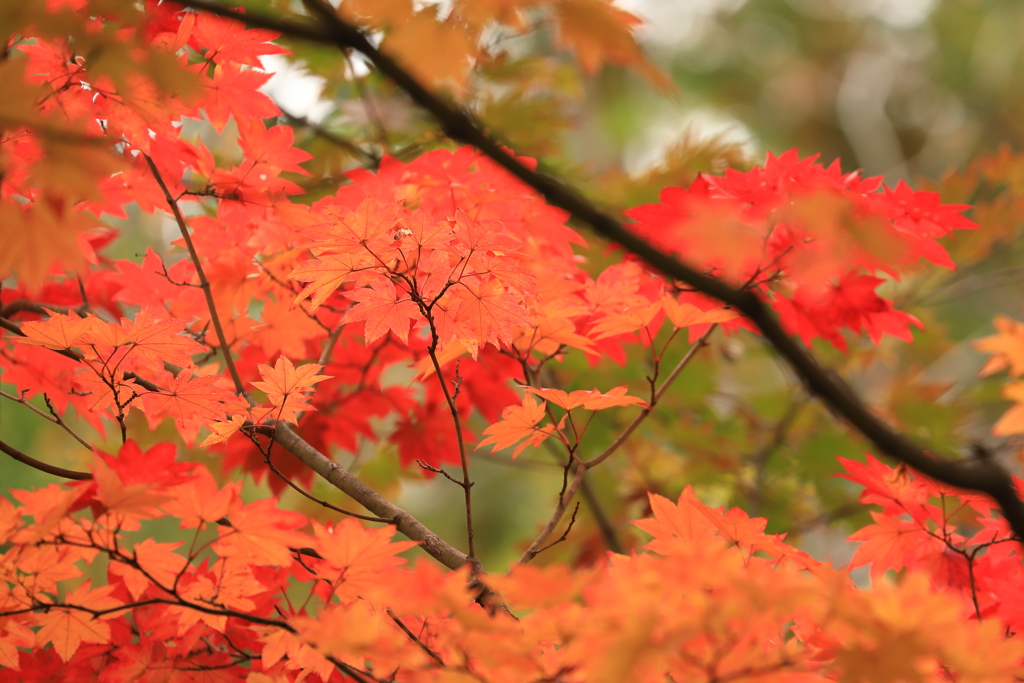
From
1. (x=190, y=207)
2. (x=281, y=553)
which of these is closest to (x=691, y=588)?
(x=281, y=553)

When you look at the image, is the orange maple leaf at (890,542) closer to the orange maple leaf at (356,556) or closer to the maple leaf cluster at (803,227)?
the maple leaf cluster at (803,227)

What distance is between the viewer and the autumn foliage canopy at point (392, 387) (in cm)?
47

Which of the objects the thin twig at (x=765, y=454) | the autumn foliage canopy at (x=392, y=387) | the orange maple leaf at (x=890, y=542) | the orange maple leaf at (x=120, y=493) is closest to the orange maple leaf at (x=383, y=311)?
the autumn foliage canopy at (x=392, y=387)

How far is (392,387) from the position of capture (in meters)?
1.16

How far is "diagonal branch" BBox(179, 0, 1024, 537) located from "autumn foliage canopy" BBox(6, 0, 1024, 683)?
0.03 metres

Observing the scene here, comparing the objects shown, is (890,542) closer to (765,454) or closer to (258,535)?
(258,535)

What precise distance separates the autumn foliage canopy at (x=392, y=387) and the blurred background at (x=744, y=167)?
19 centimetres

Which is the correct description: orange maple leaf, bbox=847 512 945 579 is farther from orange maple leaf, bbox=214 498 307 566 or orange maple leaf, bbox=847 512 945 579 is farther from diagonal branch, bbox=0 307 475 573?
orange maple leaf, bbox=214 498 307 566

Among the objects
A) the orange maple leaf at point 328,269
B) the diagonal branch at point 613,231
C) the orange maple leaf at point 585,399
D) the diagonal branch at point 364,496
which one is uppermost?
the diagonal branch at point 613,231

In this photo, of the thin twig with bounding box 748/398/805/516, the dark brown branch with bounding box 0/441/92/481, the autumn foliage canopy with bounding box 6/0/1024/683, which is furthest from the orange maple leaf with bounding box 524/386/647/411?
the thin twig with bounding box 748/398/805/516

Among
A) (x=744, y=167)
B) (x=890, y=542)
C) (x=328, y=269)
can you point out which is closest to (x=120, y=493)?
(x=328, y=269)

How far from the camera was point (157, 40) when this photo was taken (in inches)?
31.4

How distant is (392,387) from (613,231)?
83cm

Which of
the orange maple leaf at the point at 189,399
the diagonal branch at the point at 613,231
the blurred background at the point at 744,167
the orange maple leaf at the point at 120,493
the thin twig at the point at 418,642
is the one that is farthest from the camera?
the blurred background at the point at 744,167
